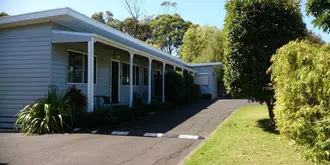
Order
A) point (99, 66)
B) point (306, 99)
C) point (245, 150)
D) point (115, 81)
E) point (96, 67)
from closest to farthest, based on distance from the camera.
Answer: point (306, 99) → point (245, 150) → point (96, 67) → point (99, 66) → point (115, 81)

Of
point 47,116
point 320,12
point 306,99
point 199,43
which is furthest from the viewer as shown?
point 199,43

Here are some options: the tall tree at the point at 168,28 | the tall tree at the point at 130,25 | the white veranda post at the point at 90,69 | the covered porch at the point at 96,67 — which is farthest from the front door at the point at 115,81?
the tall tree at the point at 168,28

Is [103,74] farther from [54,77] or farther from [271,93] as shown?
[271,93]

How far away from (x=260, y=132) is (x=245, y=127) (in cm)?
99

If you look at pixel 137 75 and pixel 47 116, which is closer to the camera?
pixel 47 116

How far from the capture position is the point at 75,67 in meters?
12.2

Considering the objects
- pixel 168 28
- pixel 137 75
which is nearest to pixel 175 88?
pixel 137 75

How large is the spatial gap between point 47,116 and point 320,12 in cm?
974

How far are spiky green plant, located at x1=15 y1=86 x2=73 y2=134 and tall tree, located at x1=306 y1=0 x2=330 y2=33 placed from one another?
8.99m

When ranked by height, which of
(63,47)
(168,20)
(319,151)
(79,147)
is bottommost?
(79,147)

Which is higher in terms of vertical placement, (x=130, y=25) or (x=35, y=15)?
(x=130, y=25)

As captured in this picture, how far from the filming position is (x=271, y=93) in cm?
908

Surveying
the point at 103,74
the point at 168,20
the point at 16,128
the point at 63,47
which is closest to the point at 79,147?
the point at 16,128

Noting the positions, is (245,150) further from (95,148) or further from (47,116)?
(47,116)
